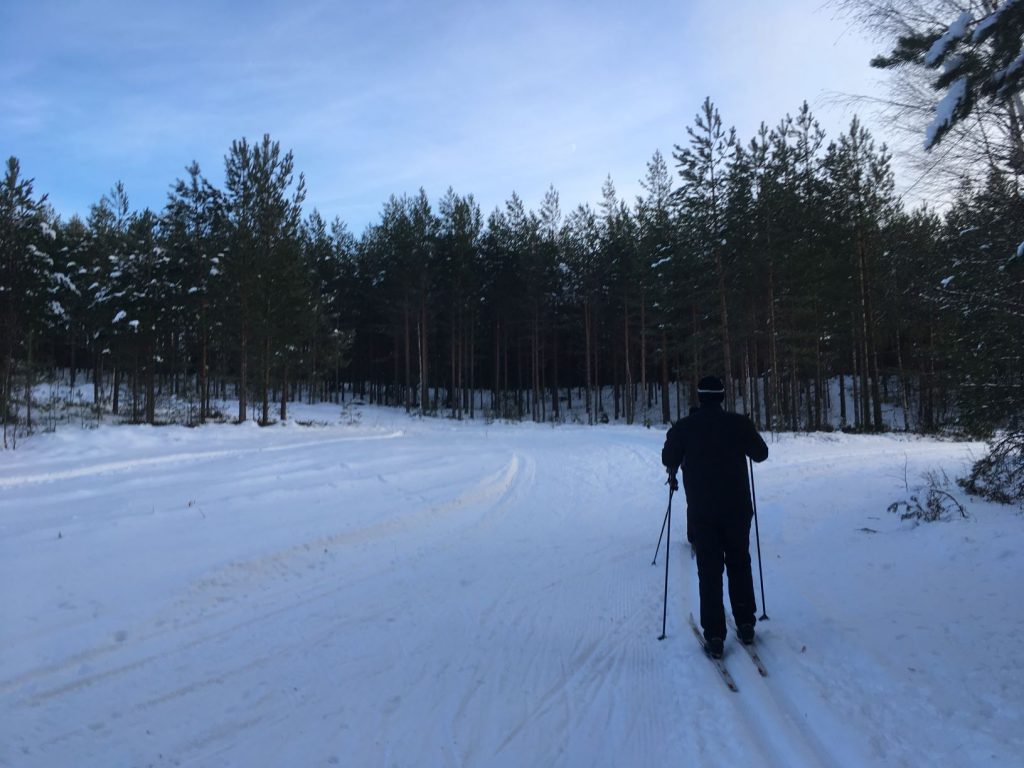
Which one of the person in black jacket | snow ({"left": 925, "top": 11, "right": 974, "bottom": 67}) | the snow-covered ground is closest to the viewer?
the snow-covered ground

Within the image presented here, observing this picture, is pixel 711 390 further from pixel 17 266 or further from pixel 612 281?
pixel 612 281

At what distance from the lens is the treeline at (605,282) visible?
8797 mm

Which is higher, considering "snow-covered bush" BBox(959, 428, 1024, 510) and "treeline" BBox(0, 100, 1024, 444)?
"treeline" BBox(0, 100, 1024, 444)

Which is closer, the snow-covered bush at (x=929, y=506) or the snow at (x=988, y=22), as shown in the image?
the snow at (x=988, y=22)

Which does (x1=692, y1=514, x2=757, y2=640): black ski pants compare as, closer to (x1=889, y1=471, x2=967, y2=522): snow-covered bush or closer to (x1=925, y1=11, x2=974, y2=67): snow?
(x1=925, y1=11, x2=974, y2=67): snow

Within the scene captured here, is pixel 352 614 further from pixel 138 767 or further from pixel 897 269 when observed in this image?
pixel 897 269

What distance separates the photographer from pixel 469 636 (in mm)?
4691

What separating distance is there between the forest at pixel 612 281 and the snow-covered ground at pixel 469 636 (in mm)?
2887

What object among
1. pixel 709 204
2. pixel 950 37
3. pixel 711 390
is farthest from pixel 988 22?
pixel 709 204

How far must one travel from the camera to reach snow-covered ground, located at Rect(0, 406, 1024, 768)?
126 inches

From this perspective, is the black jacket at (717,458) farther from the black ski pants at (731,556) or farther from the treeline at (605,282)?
the treeline at (605,282)

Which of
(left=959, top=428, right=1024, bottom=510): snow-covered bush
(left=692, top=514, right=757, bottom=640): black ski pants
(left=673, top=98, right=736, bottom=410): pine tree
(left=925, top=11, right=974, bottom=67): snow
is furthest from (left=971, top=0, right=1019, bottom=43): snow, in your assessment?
(left=673, top=98, right=736, bottom=410): pine tree

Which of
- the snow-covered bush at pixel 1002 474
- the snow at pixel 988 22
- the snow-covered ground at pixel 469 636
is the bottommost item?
the snow-covered ground at pixel 469 636

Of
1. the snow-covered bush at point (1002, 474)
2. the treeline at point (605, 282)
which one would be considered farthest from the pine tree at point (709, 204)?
the snow-covered bush at point (1002, 474)
